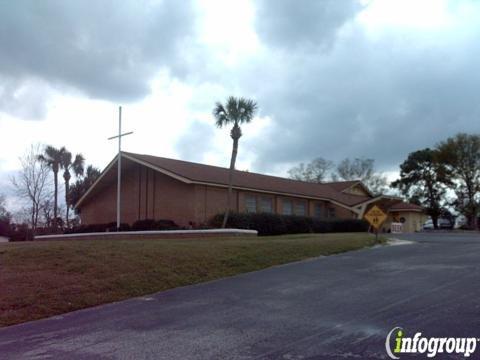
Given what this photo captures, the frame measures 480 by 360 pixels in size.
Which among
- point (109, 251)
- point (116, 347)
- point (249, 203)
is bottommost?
point (116, 347)

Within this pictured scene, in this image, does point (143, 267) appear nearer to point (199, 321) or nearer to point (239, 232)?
point (199, 321)

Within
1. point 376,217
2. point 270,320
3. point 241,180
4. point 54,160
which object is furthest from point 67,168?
point 270,320

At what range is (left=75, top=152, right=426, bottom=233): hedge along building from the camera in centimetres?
2969

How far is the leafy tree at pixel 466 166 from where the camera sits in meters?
54.8

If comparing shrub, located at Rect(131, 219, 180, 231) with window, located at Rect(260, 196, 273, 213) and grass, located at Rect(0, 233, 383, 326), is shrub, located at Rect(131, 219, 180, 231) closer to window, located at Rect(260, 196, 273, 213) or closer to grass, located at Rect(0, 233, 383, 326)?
window, located at Rect(260, 196, 273, 213)

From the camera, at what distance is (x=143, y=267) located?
529 inches

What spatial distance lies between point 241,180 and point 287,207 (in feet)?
15.8

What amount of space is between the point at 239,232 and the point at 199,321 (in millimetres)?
16771

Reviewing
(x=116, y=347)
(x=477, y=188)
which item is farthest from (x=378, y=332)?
(x=477, y=188)

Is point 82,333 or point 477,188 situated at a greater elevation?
point 477,188

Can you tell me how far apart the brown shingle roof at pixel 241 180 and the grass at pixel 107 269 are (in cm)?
1265

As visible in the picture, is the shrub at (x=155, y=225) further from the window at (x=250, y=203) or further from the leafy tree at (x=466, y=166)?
the leafy tree at (x=466, y=166)

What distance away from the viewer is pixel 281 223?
3162 centimetres

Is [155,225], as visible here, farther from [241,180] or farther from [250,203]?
[241,180]
